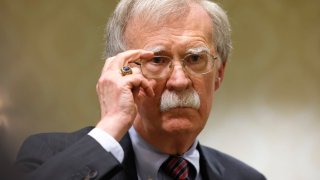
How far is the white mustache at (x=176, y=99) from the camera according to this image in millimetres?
1329

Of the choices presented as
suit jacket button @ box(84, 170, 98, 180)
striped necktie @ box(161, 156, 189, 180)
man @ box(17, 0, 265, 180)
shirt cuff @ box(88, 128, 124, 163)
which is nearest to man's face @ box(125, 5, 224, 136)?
man @ box(17, 0, 265, 180)

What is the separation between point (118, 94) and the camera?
1188 mm

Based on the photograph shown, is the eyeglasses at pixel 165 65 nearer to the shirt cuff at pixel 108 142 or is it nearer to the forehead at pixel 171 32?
the forehead at pixel 171 32

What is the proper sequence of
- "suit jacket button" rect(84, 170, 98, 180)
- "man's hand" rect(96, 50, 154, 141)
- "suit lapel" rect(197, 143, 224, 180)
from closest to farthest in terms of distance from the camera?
"suit jacket button" rect(84, 170, 98, 180) → "man's hand" rect(96, 50, 154, 141) → "suit lapel" rect(197, 143, 224, 180)

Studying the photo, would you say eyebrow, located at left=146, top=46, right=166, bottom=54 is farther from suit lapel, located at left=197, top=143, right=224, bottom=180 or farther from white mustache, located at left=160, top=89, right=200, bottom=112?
suit lapel, located at left=197, top=143, right=224, bottom=180

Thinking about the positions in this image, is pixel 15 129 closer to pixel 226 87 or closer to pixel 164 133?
pixel 164 133

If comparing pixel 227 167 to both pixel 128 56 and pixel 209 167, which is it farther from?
pixel 128 56

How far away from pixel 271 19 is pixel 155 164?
1478 mm

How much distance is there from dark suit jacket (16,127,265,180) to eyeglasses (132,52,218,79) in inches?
9.4

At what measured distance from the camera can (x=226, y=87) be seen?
247cm

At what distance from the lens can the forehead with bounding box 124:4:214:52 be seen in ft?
4.54

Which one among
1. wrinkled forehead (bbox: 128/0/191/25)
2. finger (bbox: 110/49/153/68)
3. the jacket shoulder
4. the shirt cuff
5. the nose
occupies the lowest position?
the jacket shoulder

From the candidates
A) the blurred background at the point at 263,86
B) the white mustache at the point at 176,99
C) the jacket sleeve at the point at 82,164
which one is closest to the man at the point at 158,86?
the white mustache at the point at 176,99

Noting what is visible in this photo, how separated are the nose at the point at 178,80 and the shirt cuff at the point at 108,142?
316mm
